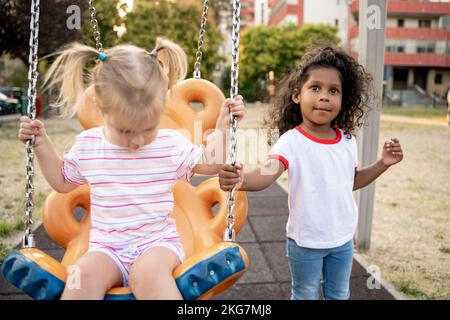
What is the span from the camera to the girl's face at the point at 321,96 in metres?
1.72

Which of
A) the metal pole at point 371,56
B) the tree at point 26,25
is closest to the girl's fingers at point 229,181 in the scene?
the metal pole at point 371,56

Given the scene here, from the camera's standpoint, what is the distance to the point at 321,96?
1732 millimetres

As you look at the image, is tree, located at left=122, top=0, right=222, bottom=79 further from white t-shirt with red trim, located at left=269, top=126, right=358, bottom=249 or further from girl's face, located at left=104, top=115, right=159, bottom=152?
girl's face, located at left=104, top=115, right=159, bottom=152

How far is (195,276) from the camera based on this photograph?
1.44 m

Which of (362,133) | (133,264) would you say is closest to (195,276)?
(133,264)

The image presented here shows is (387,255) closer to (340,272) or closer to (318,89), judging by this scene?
(340,272)

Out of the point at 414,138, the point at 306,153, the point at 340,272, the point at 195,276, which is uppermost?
the point at 306,153

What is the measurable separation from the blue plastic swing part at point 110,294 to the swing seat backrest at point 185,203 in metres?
0.30

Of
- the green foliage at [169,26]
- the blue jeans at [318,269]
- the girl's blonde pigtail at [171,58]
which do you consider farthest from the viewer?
the green foliage at [169,26]

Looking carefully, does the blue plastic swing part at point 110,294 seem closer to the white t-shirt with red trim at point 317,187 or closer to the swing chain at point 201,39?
the white t-shirt with red trim at point 317,187

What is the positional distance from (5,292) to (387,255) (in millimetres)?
2729

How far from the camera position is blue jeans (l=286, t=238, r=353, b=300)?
1771 mm

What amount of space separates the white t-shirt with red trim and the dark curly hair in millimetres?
194

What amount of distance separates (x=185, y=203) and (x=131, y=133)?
0.61 meters
